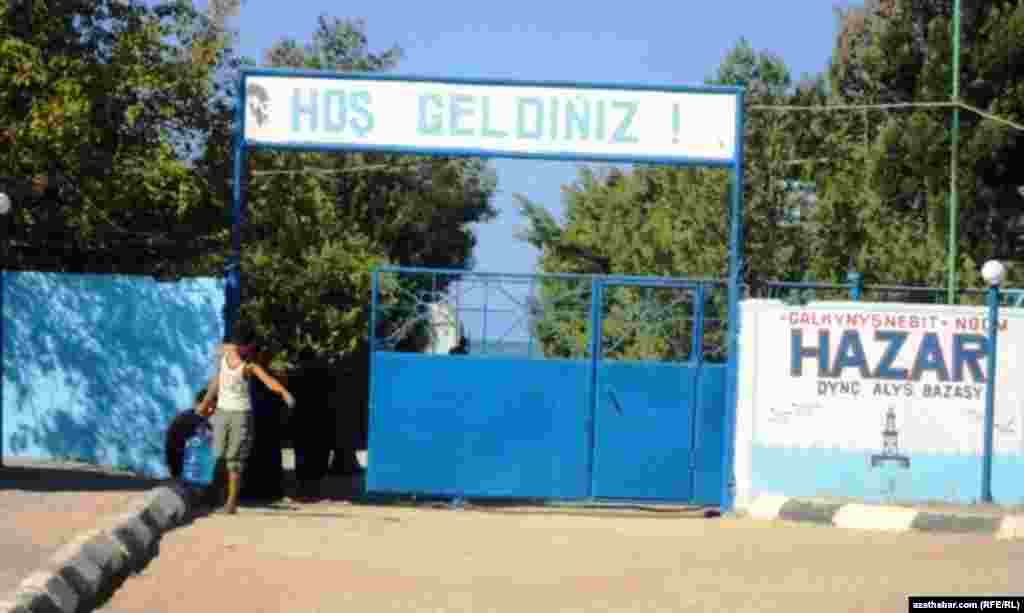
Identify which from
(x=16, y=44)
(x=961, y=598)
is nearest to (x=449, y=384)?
(x=16, y=44)

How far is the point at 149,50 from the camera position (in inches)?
672

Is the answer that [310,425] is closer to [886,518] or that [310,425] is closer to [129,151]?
[129,151]

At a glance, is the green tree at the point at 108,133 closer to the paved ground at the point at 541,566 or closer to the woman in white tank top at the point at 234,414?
the woman in white tank top at the point at 234,414

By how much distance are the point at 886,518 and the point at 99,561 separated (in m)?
7.65

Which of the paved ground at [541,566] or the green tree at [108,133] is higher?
the green tree at [108,133]

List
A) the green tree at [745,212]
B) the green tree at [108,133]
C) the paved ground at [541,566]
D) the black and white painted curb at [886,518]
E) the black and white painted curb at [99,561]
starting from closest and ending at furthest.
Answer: the black and white painted curb at [99,561] → the paved ground at [541,566] → the black and white painted curb at [886,518] → the green tree at [108,133] → the green tree at [745,212]

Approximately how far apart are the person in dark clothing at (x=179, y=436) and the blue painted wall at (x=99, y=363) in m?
0.44

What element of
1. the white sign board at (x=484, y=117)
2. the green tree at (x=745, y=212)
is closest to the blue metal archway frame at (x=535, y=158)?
the white sign board at (x=484, y=117)

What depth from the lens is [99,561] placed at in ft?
32.6

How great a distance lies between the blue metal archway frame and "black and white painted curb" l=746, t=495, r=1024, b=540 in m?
0.79

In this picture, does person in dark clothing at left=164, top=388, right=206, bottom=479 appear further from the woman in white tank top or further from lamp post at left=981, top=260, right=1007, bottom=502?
lamp post at left=981, top=260, right=1007, bottom=502

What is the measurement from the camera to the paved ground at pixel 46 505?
990cm

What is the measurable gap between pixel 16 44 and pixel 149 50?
166 cm

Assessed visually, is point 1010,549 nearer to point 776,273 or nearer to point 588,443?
point 588,443
